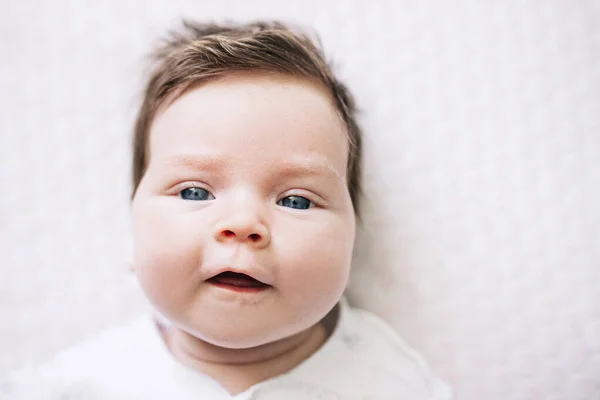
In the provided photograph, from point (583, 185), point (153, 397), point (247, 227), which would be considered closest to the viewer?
point (247, 227)

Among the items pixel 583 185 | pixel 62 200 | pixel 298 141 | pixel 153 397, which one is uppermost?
pixel 298 141

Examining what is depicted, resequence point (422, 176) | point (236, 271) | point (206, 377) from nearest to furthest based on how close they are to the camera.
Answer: point (236, 271) < point (206, 377) < point (422, 176)

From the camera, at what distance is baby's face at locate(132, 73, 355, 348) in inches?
27.4

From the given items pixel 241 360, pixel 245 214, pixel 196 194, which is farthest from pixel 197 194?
pixel 241 360

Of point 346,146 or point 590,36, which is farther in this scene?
point 590,36

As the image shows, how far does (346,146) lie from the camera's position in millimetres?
824

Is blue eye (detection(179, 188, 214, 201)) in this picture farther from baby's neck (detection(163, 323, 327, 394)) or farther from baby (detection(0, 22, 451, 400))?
baby's neck (detection(163, 323, 327, 394))

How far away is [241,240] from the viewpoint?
68 centimetres

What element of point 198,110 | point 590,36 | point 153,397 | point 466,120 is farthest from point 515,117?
point 153,397

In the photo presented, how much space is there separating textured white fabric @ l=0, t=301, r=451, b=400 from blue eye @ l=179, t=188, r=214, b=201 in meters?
0.26

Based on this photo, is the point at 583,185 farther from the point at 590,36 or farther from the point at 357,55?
the point at 357,55

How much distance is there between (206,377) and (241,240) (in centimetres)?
25

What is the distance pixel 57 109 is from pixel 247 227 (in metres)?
0.58

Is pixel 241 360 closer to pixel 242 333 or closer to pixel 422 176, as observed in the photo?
pixel 242 333
